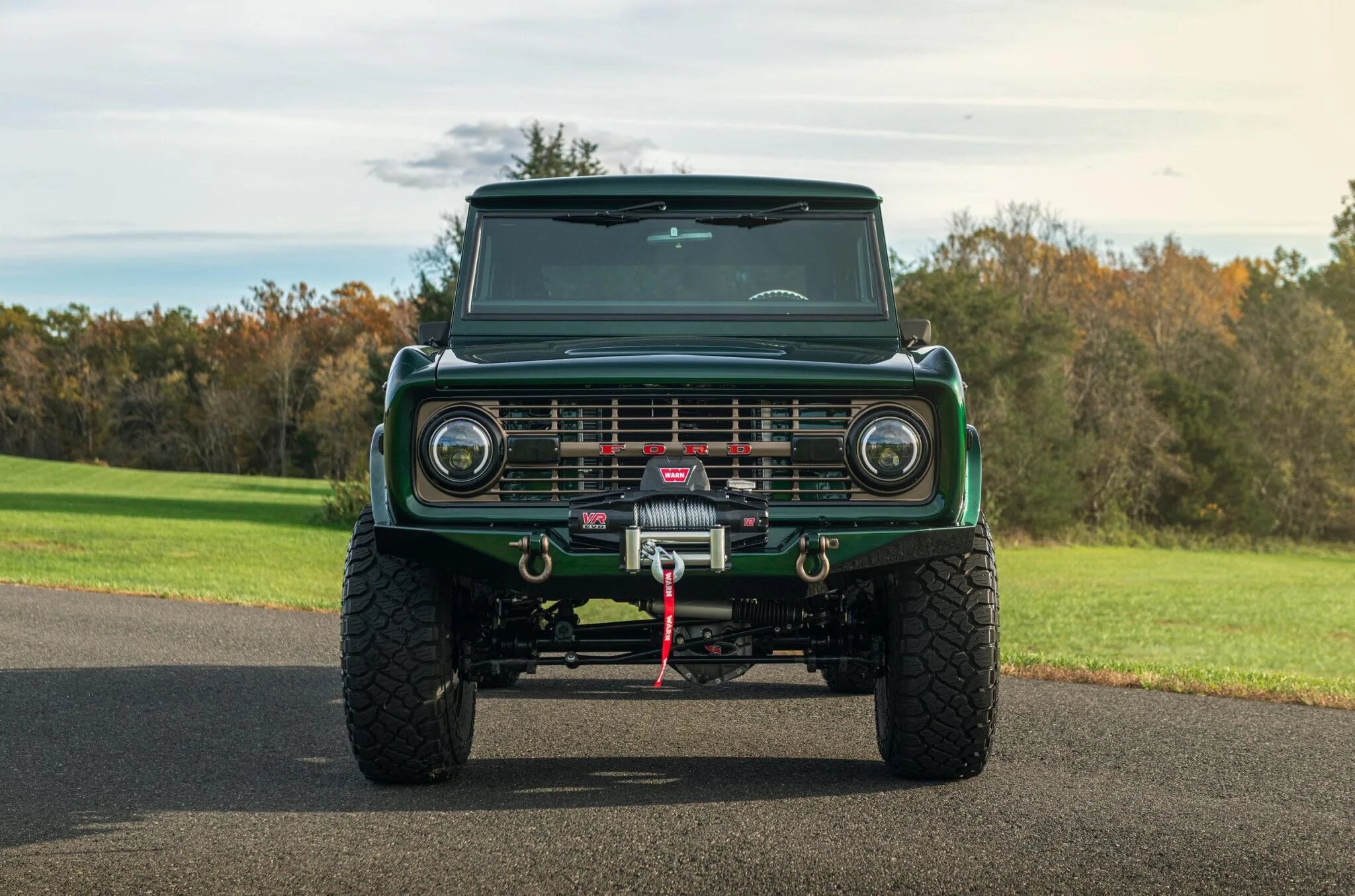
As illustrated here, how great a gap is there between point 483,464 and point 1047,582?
32.6 meters

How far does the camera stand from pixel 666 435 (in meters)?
5.86

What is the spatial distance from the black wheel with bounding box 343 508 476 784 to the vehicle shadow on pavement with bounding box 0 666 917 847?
17 cm

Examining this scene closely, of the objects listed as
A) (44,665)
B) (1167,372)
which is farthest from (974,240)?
(44,665)

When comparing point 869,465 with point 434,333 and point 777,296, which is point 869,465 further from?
point 434,333

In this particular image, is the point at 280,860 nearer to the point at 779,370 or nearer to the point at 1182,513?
the point at 779,370

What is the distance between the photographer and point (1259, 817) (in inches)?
225

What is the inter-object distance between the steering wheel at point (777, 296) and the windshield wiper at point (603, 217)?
62cm

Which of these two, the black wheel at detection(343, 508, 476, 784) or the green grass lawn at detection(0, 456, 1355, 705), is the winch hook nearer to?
the black wheel at detection(343, 508, 476, 784)

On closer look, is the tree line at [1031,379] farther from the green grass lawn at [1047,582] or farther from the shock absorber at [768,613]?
the shock absorber at [768,613]

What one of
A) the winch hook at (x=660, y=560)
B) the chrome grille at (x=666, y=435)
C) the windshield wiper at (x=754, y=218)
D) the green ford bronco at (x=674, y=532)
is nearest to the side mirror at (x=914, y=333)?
the green ford bronco at (x=674, y=532)

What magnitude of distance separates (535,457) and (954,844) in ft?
6.75

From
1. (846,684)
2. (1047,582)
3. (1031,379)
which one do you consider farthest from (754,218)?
(1031,379)

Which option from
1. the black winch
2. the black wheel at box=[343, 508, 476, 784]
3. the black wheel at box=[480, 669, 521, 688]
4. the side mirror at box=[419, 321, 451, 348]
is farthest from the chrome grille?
the black wheel at box=[480, 669, 521, 688]

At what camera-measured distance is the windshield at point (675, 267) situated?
23.6 feet
